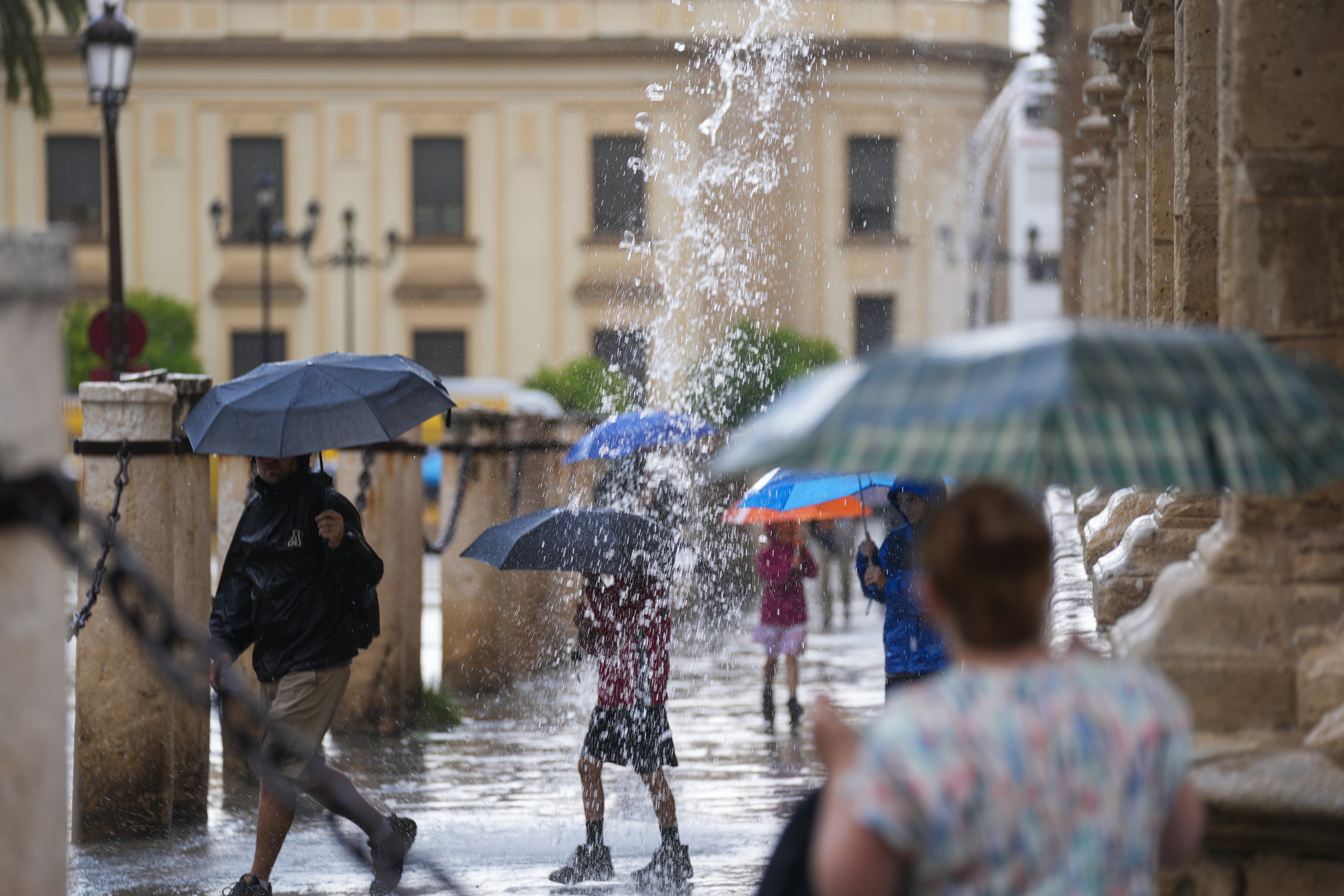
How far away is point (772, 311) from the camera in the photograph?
40.4 meters

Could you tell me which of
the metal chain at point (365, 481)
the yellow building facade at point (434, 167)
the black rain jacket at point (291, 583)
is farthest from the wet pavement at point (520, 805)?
the yellow building facade at point (434, 167)

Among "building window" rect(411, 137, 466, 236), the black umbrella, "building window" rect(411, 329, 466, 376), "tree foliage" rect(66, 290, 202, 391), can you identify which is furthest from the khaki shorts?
"building window" rect(411, 137, 466, 236)

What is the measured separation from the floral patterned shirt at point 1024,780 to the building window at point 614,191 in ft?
133

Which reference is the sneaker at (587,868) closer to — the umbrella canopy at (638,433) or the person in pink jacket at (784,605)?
the umbrella canopy at (638,433)

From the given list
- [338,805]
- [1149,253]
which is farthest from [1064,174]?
[338,805]

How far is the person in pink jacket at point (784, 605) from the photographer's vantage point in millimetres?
10023

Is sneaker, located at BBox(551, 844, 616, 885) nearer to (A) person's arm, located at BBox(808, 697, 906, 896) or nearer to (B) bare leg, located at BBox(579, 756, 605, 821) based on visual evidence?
(B) bare leg, located at BBox(579, 756, 605, 821)

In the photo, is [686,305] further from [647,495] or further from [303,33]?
[647,495]

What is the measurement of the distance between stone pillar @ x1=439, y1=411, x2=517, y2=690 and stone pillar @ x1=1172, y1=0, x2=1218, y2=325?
19.2ft

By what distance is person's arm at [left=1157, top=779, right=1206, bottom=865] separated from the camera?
256 cm

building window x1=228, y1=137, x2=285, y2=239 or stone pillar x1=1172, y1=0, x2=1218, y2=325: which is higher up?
building window x1=228, y1=137, x2=285, y2=239

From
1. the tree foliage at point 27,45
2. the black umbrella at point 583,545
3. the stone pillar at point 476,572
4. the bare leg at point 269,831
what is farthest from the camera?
the tree foliage at point 27,45

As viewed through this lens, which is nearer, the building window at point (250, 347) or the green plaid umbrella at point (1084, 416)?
the green plaid umbrella at point (1084, 416)

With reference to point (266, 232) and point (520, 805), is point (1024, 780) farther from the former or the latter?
point (266, 232)
